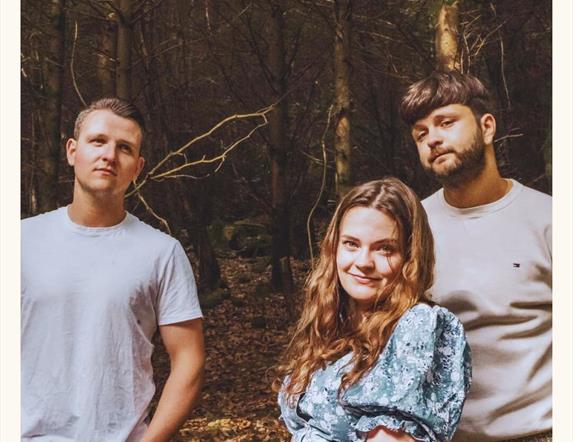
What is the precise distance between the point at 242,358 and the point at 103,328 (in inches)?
31.1

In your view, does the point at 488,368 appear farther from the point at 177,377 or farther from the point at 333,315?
the point at 177,377

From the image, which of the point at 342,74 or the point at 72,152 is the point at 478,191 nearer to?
the point at 342,74

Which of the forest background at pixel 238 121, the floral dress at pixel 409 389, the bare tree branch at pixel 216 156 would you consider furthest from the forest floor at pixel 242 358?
the floral dress at pixel 409 389

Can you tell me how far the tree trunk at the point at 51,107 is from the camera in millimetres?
2246

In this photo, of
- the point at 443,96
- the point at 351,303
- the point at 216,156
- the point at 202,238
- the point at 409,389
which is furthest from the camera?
the point at 216,156

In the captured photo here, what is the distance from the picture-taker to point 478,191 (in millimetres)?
1812

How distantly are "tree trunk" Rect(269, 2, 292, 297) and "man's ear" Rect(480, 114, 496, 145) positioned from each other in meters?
0.78

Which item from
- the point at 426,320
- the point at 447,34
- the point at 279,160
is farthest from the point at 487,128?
the point at 279,160

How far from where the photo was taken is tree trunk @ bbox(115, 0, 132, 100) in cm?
239

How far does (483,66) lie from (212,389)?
137 cm

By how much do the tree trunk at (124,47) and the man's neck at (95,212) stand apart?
23.8 inches
